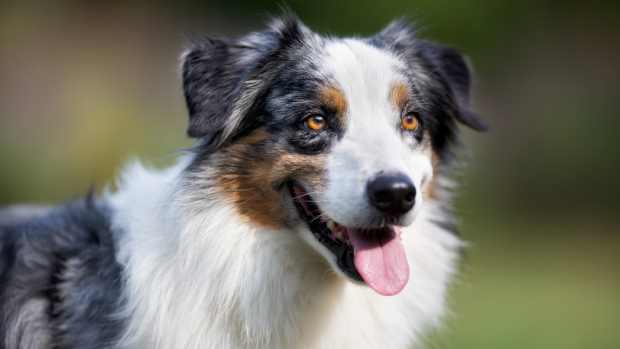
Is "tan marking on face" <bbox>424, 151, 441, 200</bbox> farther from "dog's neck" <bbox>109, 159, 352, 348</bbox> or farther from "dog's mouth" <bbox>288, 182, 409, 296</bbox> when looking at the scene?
"dog's neck" <bbox>109, 159, 352, 348</bbox>

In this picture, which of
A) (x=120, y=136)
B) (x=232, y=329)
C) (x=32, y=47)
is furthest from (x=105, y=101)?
(x=232, y=329)

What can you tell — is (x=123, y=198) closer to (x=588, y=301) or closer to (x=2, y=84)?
(x=588, y=301)

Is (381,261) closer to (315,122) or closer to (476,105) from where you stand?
(315,122)

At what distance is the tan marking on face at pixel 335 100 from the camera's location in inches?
156

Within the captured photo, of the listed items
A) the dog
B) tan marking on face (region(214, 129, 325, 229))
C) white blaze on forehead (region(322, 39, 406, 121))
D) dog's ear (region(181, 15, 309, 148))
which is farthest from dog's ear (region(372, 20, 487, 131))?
tan marking on face (region(214, 129, 325, 229))

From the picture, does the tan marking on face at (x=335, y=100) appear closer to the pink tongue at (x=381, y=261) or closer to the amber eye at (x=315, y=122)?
the amber eye at (x=315, y=122)

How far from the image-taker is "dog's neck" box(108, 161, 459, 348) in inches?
157

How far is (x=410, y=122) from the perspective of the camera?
418 centimetres

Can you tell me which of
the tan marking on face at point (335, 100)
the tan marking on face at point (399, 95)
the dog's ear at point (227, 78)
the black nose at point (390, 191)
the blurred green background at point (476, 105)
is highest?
the dog's ear at point (227, 78)

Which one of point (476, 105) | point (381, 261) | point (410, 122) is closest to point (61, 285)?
point (381, 261)

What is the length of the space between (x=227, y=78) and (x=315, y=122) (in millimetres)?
548

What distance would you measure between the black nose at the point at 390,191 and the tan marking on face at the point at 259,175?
16.2 inches

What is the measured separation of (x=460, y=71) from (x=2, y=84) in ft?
30.0

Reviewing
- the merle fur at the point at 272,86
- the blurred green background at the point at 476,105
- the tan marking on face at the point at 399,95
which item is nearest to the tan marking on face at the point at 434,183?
the merle fur at the point at 272,86
